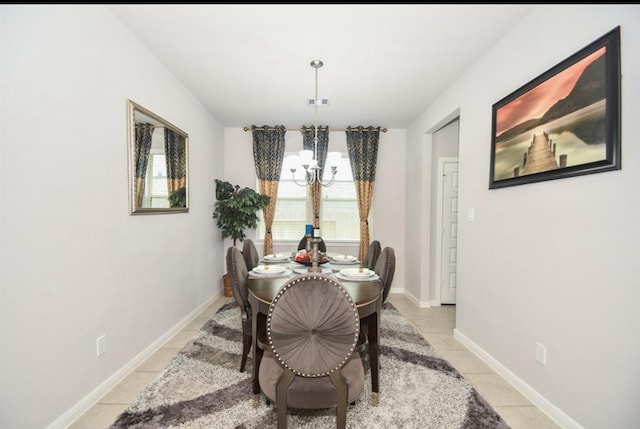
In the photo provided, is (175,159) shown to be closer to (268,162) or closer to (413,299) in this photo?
(268,162)

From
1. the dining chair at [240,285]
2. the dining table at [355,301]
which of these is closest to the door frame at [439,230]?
the dining table at [355,301]

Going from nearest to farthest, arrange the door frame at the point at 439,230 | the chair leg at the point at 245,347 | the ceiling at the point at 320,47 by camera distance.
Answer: the ceiling at the point at 320,47 → the chair leg at the point at 245,347 → the door frame at the point at 439,230

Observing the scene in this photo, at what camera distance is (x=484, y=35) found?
243 centimetres

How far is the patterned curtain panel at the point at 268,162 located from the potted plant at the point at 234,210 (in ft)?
1.23

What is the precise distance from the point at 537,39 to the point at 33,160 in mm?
3306

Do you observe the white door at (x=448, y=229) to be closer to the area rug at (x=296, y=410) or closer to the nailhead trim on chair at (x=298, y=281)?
the area rug at (x=296, y=410)

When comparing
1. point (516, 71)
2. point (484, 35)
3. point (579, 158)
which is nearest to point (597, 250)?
point (579, 158)

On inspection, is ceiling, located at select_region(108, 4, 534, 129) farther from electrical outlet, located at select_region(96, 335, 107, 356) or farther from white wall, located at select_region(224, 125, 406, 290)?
electrical outlet, located at select_region(96, 335, 107, 356)

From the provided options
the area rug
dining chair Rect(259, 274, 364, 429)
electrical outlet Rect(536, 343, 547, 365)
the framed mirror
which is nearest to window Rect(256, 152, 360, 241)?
the framed mirror

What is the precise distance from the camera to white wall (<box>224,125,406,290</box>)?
4.98m

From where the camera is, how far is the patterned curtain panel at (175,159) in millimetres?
3020

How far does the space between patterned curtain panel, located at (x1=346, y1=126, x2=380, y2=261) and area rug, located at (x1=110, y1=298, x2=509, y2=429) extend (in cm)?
238

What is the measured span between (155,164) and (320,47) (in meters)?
1.86

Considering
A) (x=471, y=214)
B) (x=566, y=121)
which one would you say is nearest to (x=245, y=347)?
(x=471, y=214)
